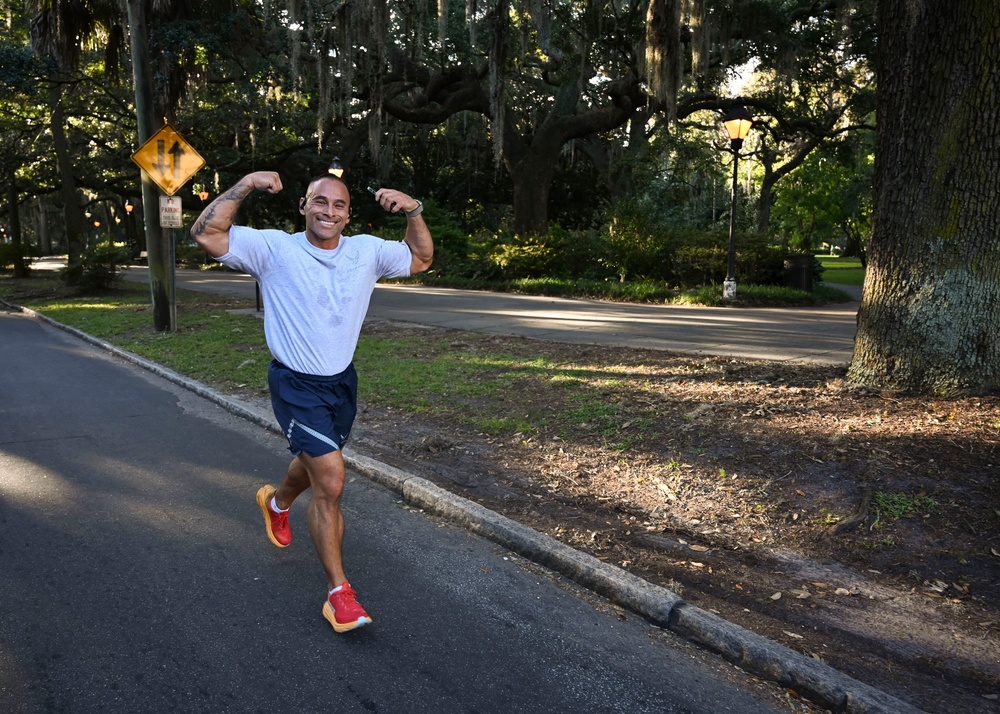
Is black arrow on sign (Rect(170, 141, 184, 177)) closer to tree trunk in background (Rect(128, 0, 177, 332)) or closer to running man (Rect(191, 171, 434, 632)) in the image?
tree trunk in background (Rect(128, 0, 177, 332))

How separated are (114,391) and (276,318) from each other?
684 cm

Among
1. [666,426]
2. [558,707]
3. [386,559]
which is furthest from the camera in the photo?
[666,426]

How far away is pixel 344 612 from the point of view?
3.60 meters

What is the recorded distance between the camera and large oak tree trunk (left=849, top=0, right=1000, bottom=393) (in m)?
6.18

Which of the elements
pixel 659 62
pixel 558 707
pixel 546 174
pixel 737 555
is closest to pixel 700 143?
pixel 546 174

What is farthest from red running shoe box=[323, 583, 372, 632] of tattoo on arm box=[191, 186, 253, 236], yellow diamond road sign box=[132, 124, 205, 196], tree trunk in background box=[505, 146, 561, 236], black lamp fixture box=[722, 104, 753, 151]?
tree trunk in background box=[505, 146, 561, 236]

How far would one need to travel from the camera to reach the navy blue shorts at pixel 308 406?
3.66 m

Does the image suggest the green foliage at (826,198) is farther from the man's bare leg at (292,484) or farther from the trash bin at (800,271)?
the man's bare leg at (292,484)

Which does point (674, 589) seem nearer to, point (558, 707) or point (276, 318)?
point (558, 707)

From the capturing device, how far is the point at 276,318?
371 centimetres

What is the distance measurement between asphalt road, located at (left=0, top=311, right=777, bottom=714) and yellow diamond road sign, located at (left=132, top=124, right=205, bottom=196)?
8072 millimetres

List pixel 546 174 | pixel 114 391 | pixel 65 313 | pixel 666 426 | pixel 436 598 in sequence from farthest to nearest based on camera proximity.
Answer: pixel 546 174 < pixel 65 313 < pixel 114 391 < pixel 666 426 < pixel 436 598

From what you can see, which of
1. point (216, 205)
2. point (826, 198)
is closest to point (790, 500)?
point (216, 205)

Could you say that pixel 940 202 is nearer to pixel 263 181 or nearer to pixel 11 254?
pixel 263 181
